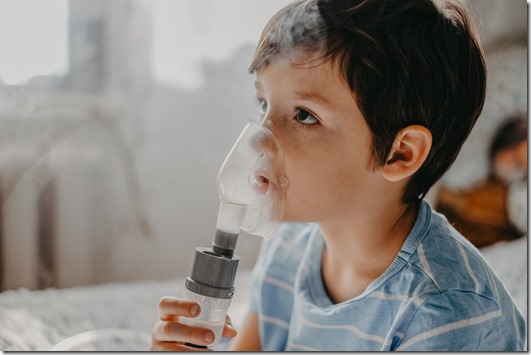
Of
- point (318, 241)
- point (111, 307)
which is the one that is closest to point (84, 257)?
point (111, 307)

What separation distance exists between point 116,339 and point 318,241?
1.00 feet

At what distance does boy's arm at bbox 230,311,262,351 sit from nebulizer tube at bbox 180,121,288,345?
223mm

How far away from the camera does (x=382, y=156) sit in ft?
2.25

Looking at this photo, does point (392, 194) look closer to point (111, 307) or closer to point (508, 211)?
point (508, 211)

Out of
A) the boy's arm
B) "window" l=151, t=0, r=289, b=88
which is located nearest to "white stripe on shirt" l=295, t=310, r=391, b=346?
the boy's arm

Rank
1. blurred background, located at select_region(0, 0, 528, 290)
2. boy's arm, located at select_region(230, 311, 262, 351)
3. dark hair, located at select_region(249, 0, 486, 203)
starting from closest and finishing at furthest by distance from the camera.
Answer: dark hair, located at select_region(249, 0, 486, 203), blurred background, located at select_region(0, 0, 528, 290), boy's arm, located at select_region(230, 311, 262, 351)

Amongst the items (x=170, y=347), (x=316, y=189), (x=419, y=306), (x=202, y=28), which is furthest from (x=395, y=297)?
(x=202, y=28)

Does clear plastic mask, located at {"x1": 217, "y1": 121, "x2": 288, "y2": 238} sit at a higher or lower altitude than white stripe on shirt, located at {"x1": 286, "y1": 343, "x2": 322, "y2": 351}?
higher

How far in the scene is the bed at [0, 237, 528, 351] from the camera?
73 centimetres

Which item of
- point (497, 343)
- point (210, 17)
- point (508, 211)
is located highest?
point (210, 17)

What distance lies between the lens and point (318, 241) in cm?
86

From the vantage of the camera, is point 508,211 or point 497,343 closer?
point 497,343

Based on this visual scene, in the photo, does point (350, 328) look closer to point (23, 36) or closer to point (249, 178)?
point (249, 178)

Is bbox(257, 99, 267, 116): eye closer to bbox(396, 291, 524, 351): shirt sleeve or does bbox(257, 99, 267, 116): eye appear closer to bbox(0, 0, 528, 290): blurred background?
bbox(0, 0, 528, 290): blurred background
